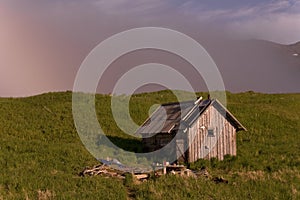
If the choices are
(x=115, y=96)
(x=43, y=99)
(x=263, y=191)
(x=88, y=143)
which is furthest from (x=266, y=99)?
(x=263, y=191)

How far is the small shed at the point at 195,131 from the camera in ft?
96.3

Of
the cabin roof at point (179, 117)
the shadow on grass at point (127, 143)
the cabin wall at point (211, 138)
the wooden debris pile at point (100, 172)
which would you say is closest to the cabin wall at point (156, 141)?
the cabin roof at point (179, 117)

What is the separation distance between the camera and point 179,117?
3067 centimetres

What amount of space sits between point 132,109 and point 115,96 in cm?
887

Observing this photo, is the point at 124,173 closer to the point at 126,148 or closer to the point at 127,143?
the point at 126,148

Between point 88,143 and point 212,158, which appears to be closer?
point 212,158

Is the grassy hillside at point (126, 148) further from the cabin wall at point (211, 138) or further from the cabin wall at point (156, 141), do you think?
the cabin wall at point (156, 141)

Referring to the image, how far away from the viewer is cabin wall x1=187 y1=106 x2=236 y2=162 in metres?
29.4

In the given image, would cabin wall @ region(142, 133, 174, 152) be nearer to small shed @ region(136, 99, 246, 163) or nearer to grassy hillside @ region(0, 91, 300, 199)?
small shed @ region(136, 99, 246, 163)

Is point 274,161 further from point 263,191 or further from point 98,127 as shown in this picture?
point 98,127

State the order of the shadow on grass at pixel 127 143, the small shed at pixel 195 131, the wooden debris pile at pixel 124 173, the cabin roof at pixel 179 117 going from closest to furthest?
1. the wooden debris pile at pixel 124 173
2. the small shed at pixel 195 131
3. the cabin roof at pixel 179 117
4. the shadow on grass at pixel 127 143

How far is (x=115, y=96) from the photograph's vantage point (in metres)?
59.3

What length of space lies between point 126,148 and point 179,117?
594 centimetres

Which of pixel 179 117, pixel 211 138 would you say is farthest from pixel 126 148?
pixel 211 138
